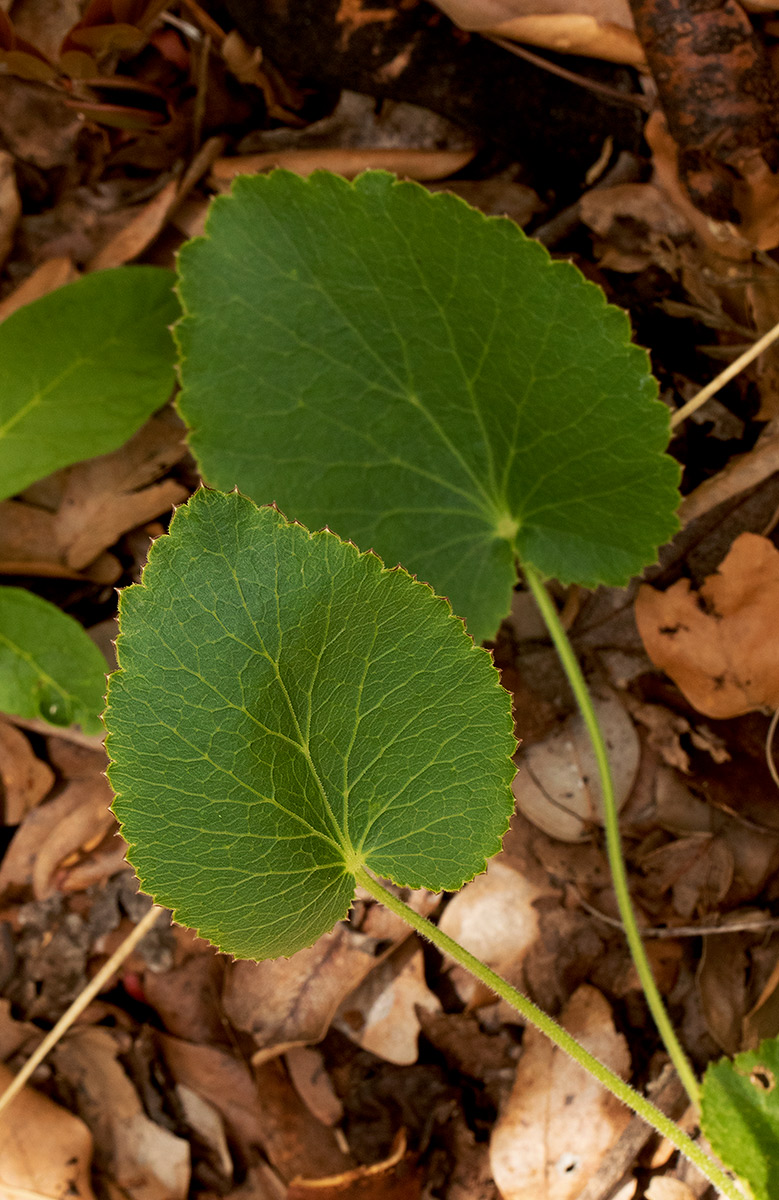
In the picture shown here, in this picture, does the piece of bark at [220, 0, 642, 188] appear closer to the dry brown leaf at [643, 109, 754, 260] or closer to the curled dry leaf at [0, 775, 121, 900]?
the dry brown leaf at [643, 109, 754, 260]

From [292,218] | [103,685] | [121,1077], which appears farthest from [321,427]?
[121,1077]

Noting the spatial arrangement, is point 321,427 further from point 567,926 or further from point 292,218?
point 567,926

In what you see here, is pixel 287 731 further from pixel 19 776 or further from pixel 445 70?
pixel 445 70

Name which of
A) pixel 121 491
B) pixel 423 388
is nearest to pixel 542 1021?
pixel 423 388

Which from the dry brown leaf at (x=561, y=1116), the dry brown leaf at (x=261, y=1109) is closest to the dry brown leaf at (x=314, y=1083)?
the dry brown leaf at (x=261, y=1109)

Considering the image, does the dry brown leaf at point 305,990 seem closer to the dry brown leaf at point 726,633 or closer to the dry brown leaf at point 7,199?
the dry brown leaf at point 726,633

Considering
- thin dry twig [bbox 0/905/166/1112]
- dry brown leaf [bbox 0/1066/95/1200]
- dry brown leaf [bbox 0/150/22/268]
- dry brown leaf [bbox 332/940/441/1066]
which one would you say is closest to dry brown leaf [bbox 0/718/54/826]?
thin dry twig [bbox 0/905/166/1112]
